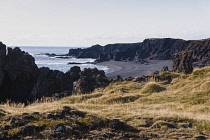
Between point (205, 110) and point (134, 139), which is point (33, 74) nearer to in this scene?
point (205, 110)

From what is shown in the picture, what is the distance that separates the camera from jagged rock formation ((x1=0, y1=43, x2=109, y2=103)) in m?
46.2

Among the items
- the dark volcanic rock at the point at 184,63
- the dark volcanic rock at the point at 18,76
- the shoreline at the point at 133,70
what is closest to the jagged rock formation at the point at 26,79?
the dark volcanic rock at the point at 18,76

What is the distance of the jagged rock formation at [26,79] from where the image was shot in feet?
152

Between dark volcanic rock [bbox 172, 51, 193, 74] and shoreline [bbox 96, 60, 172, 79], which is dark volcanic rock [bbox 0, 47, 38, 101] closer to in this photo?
dark volcanic rock [bbox 172, 51, 193, 74]

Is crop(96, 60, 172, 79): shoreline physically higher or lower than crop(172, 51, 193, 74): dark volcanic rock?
lower

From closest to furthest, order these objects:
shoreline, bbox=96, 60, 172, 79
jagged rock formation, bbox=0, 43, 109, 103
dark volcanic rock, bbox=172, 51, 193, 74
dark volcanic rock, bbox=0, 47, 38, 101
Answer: dark volcanic rock, bbox=172, 51, 193, 74
jagged rock formation, bbox=0, 43, 109, 103
dark volcanic rock, bbox=0, 47, 38, 101
shoreline, bbox=96, 60, 172, 79

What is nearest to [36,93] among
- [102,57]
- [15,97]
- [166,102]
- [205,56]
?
[15,97]

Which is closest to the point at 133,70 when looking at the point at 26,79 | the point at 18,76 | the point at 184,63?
the point at 184,63

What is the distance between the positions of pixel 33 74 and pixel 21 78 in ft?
8.97

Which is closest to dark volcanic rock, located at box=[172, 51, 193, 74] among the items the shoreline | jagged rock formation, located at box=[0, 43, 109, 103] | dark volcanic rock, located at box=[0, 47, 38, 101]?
jagged rock formation, located at box=[0, 43, 109, 103]

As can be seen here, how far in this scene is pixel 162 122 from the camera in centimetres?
1181

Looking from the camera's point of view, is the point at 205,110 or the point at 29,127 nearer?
the point at 29,127

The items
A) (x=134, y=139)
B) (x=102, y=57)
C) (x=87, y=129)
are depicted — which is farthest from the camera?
(x=102, y=57)

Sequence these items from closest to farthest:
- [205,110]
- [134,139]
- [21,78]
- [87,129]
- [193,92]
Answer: [134,139] → [87,129] → [205,110] → [193,92] → [21,78]
